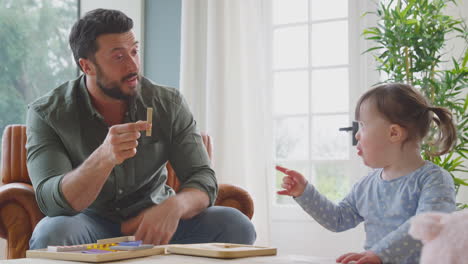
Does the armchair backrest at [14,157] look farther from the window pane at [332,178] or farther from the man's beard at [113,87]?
the window pane at [332,178]

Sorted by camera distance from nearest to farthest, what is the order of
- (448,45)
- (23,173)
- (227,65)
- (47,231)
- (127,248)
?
(127,248) → (47,231) → (23,173) → (448,45) → (227,65)

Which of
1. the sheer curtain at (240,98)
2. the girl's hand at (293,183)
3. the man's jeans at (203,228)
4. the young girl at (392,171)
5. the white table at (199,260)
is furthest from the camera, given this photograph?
the sheer curtain at (240,98)

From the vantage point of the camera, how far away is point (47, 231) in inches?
62.2

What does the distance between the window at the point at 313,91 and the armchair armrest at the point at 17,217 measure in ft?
6.04

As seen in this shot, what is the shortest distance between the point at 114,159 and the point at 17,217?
2.06 ft

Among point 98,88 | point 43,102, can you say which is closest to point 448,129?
point 98,88

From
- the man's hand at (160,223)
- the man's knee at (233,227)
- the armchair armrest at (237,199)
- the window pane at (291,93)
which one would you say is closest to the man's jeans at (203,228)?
the man's knee at (233,227)

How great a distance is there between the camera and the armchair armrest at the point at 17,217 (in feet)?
6.57

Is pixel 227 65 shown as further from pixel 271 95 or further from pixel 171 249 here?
pixel 171 249

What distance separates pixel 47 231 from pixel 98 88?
0.62 m

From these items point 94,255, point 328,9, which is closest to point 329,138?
point 328,9

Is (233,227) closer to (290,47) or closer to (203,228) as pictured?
(203,228)

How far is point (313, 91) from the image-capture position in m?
3.49

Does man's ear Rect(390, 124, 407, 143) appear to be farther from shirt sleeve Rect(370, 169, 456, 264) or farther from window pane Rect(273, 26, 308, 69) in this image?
window pane Rect(273, 26, 308, 69)
